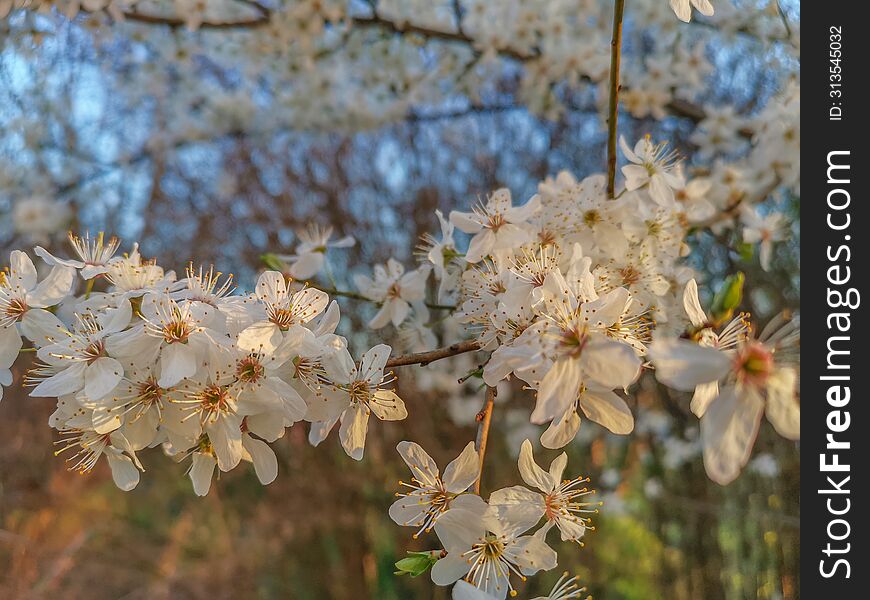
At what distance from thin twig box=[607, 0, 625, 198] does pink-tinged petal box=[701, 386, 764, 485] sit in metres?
0.59

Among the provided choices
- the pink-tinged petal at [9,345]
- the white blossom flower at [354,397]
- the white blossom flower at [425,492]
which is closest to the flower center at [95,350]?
A: the pink-tinged petal at [9,345]

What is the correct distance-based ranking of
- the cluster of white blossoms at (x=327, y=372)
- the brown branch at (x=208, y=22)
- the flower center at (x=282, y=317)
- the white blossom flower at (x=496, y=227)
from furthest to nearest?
the brown branch at (x=208, y=22)
the white blossom flower at (x=496, y=227)
the flower center at (x=282, y=317)
the cluster of white blossoms at (x=327, y=372)

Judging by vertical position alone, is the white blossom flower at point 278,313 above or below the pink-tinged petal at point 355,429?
above

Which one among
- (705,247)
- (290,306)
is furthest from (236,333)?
(705,247)

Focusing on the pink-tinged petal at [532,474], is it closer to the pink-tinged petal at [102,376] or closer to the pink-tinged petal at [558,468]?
the pink-tinged petal at [558,468]

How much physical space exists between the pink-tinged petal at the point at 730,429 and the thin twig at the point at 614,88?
1.95 feet

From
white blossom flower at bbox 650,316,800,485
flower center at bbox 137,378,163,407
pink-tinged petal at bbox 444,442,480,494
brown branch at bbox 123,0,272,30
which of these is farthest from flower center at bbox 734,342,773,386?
brown branch at bbox 123,0,272,30

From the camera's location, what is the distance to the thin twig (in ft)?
3.29

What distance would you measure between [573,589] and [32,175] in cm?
347

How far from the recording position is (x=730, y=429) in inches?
24.5

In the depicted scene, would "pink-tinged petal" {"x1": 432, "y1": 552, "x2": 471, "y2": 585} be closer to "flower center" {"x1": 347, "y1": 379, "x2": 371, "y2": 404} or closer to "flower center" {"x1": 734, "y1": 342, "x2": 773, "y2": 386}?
"flower center" {"x1": 347, "y1": 379, "x2": 371, "y2": 404}

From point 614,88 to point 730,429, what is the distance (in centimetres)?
64

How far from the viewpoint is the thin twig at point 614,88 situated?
1.00 metres

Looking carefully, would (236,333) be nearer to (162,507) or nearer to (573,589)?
(573,589)
